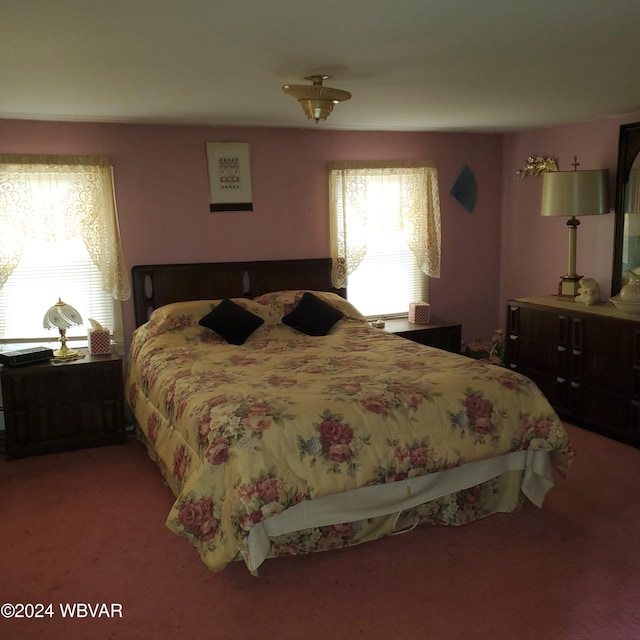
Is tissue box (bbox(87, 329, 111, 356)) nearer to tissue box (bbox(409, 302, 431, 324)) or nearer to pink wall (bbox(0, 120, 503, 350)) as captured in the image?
pink wall (bbox(0, 120, 503, 350))

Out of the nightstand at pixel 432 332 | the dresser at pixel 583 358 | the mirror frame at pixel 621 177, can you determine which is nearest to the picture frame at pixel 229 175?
the nightstand at pixel 432 332

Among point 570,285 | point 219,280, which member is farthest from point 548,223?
point 219,280

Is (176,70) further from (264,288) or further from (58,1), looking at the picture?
(264,288)

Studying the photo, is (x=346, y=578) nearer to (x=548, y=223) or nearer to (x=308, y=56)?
(x=308, y=56)

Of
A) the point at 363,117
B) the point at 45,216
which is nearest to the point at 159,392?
the point at 45,216

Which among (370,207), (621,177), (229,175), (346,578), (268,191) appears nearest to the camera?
(346,578)

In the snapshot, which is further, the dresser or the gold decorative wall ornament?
the gold decorative wall ornament

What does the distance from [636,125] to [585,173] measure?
1.42 feet

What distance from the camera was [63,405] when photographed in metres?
4.08

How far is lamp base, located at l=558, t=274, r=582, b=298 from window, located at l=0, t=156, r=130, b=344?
10.8 ft

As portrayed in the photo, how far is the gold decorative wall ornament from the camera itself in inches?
201

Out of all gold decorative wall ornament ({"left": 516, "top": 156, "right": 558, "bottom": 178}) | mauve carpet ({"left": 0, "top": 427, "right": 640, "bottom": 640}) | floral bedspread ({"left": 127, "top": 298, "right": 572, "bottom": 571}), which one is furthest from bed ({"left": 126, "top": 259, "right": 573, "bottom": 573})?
gold decorative wall ornament ({"left": 516, "top": 156, "right": 558, "bottom": 178})

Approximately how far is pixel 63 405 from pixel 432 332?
2787mm

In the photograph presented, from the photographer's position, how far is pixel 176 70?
9.45 ft
